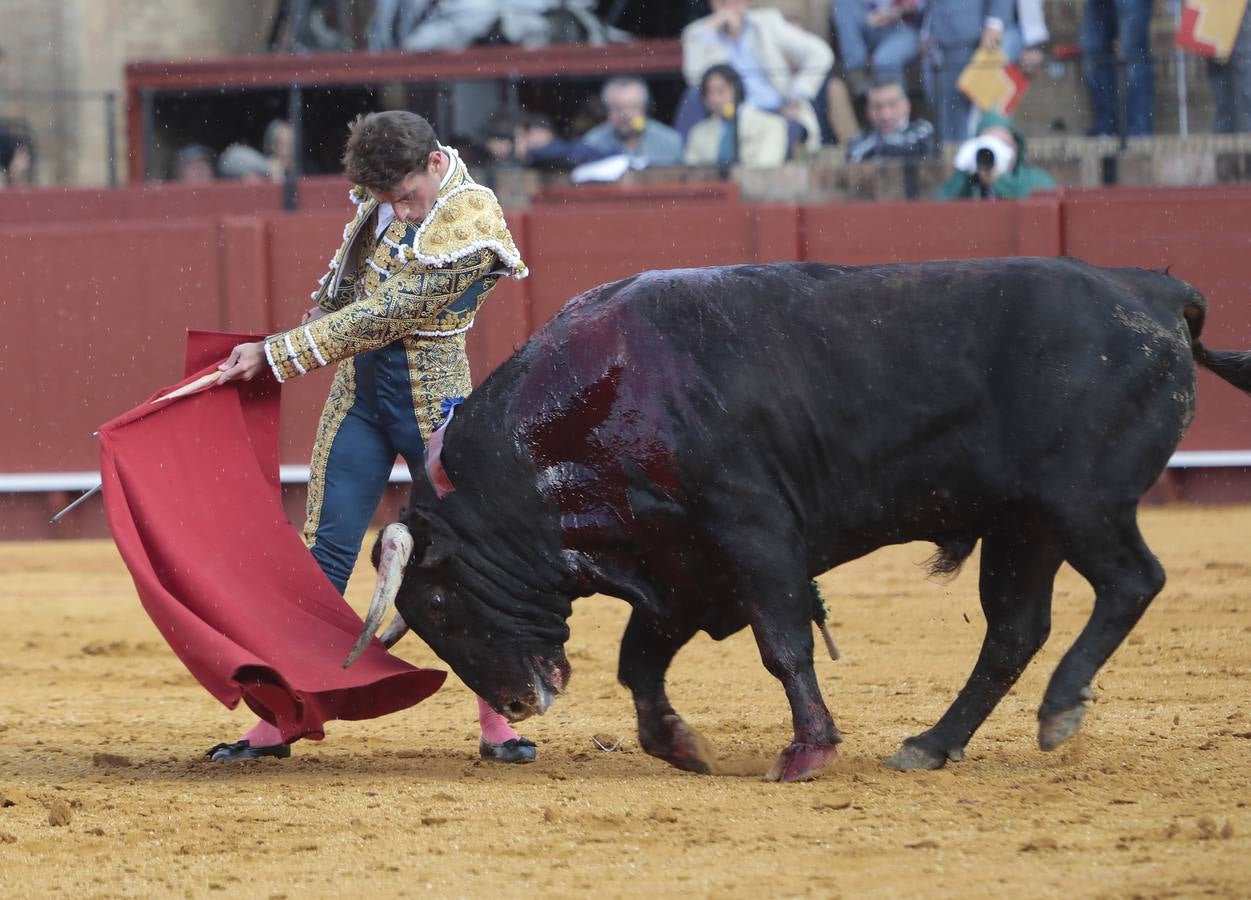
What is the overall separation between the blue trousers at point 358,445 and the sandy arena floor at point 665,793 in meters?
0.51

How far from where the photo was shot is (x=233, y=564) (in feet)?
13.3

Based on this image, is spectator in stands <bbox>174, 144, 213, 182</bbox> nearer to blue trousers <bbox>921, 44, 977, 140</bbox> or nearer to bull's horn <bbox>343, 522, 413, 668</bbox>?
blue trousers <bbox>921, 44, 977, 140</bbox>

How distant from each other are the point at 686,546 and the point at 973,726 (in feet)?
2.21

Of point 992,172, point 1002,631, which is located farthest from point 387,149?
point 992,172

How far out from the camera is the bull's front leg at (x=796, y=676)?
11.8ft

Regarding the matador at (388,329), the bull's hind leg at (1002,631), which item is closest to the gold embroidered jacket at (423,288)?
the matador at (388,329)

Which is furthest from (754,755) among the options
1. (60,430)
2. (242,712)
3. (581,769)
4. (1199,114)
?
(1199,114)

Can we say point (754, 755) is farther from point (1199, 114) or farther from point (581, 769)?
point (1199, 114)

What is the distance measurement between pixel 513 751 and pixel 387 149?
1.27 metres

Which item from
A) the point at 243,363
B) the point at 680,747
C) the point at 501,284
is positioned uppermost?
the point at 243,363

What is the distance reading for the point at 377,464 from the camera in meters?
4.07

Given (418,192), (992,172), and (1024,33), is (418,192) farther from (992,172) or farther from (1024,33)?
(1024,33)

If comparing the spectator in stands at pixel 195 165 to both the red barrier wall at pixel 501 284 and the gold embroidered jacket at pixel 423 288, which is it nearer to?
the red barrier wall at pixel 501 284

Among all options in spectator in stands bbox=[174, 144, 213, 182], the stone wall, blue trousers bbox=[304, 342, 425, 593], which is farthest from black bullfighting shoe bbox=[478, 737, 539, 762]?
the stone wall
